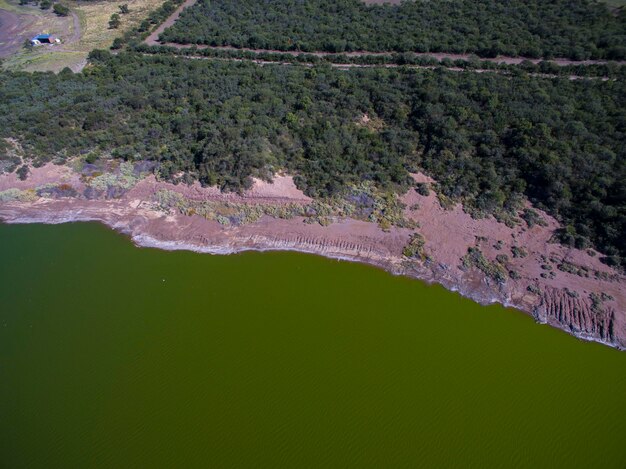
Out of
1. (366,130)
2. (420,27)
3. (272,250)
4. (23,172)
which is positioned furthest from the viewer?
(420,27)

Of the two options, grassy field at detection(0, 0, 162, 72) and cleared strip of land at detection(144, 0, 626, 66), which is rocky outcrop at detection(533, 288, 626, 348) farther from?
grassy field at detection(0, 0, 162, 72)

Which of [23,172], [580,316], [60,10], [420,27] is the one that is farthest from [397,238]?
[60,10]

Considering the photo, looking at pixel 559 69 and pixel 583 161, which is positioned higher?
pixel 559 69

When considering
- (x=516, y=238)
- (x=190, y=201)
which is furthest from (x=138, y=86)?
(x=516, y=238)

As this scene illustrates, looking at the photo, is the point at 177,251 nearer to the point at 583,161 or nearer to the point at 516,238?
the point at 516,238

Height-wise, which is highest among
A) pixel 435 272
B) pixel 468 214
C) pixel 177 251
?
pixel 468 214

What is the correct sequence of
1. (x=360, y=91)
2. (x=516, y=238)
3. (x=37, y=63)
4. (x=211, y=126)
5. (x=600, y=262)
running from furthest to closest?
(x=37, y=63) < (x=360, y=91) < (x=211, y=126) < (x=516, y=238) < (x=600, y=262)

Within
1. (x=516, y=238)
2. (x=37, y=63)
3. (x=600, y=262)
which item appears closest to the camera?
(x=600, y=262)

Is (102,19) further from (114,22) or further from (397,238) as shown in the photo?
(397,238)
